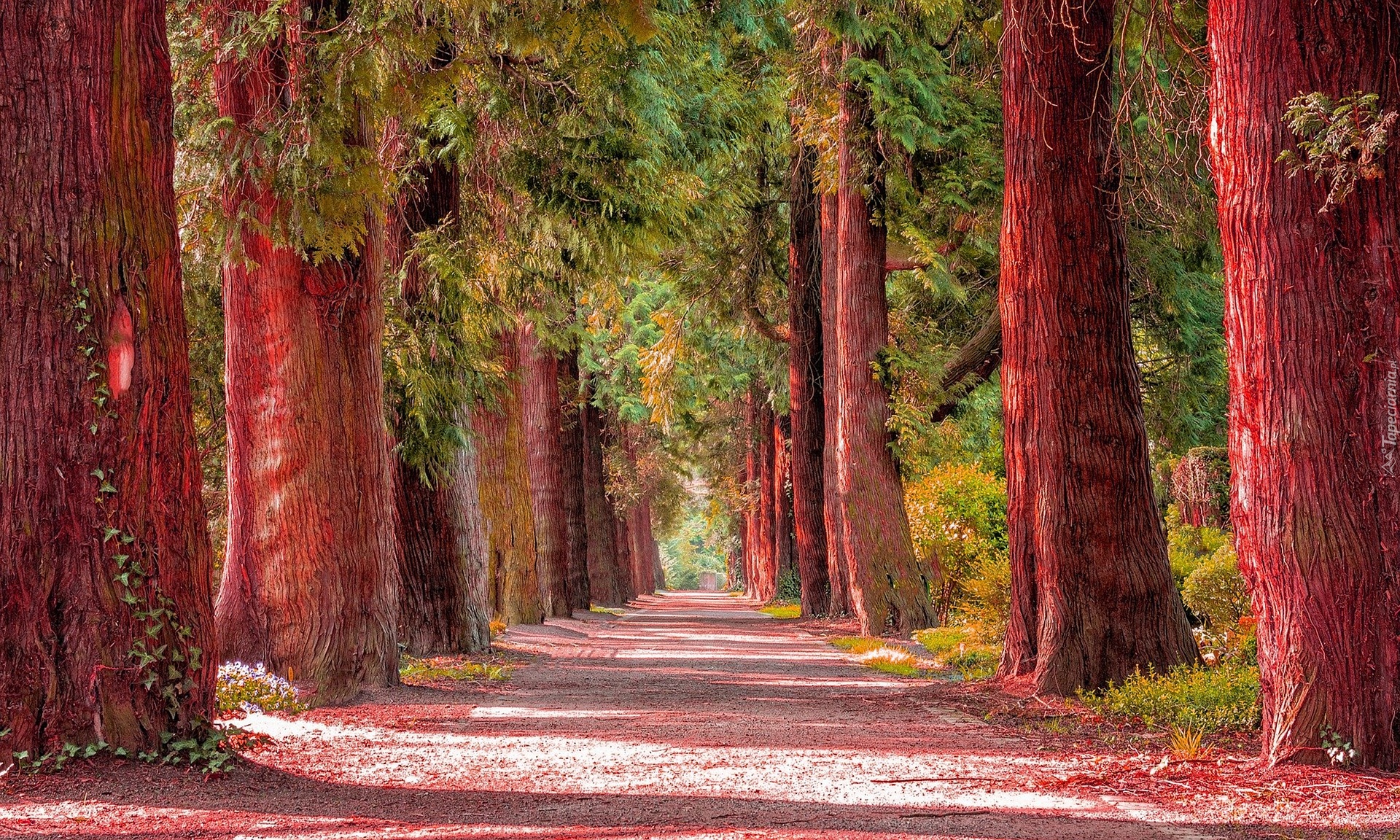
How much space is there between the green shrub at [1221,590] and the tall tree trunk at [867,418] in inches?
209

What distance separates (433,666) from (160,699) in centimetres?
666

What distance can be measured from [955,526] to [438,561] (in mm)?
8701

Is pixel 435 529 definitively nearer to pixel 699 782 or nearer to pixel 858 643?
pixel 858 643

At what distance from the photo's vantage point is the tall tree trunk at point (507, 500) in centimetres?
1838

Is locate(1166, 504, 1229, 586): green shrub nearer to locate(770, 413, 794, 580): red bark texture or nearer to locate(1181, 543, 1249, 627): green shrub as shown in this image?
locate(1181, 543, 1249, 627): green shrub

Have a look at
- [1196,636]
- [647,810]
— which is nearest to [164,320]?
[647,810]

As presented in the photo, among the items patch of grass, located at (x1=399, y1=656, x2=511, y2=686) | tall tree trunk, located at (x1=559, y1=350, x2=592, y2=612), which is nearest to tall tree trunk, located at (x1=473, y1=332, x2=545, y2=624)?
patch of grass, located at (x1=399, y1=656, x2=511, y2=686)

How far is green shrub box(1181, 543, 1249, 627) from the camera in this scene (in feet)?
39.4

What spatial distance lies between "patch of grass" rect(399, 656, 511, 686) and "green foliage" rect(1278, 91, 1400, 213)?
817 centimetres

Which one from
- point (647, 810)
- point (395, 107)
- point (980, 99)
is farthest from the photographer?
point (980, 99)

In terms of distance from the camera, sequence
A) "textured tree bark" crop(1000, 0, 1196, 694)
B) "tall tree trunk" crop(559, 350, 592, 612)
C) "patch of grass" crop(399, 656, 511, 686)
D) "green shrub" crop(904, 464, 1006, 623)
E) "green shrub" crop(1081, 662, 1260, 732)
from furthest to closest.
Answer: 1. "tall tree trunk" crop(559, 350, 592, 612)
2. "green shrub" crop(904, 464, 1006, 623)
3. "patch of grass" crop(399, 656, 511, 686)
4. "textured tree bark" crop(1000, 0, 1196, 694)
5. "green shrub" crop(1081, 662, 1260, 732)

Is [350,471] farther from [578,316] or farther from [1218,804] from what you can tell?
[578,316]

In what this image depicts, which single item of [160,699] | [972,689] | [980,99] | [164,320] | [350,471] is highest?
[980,99]

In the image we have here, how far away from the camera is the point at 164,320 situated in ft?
21.1
